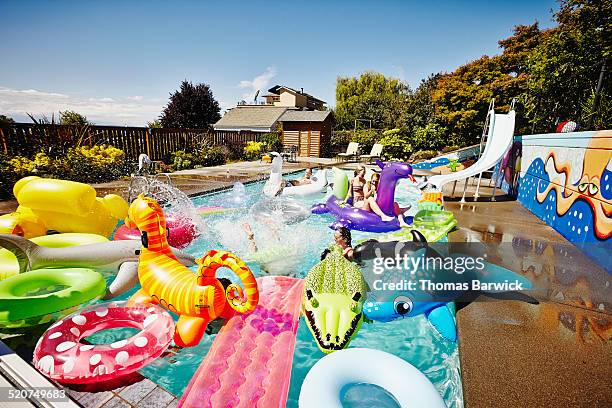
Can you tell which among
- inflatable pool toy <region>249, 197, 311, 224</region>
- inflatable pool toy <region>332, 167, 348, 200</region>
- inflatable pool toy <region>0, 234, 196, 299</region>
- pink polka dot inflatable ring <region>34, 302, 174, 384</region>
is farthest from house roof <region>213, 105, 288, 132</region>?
pink polka dot inflatable ring <region>34, 302, 174, 384</region>

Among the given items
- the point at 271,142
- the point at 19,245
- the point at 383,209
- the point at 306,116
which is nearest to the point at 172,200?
the point at 19,245

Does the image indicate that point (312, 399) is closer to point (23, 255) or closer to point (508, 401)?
point (508, 401)

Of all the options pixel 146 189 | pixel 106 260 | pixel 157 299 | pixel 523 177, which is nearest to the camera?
pixel 157 299

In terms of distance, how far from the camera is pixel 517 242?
5.70 metres

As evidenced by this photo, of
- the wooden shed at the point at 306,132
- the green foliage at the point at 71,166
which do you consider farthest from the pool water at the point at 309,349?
the wooden shed at the point at 306,132

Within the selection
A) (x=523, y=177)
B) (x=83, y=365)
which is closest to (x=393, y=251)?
(x=83, y=365)

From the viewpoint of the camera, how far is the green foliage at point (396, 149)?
963 inches

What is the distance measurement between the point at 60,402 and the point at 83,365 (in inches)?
10.5

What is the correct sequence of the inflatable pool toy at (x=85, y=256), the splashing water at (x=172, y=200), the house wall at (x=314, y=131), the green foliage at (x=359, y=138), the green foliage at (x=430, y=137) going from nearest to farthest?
the inflatable pool toy at (x=85, y=256)
the splashing water at (x=172, y=200)
the green foliage at (x=430, y=137)
the house wall at (x=314, y=131)
the green foliage at (x=359, y=138)

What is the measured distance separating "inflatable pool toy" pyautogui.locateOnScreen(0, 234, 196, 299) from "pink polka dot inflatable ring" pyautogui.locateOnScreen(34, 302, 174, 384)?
3.36ft

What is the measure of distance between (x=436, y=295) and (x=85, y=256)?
4765 millimetres

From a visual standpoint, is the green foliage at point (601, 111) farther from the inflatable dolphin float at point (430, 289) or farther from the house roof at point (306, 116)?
the house roof at point (306, 116)

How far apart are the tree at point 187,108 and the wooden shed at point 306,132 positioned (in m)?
15.7

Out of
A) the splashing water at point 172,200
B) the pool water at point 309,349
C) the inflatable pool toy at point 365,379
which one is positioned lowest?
the pool water at point 309,349
